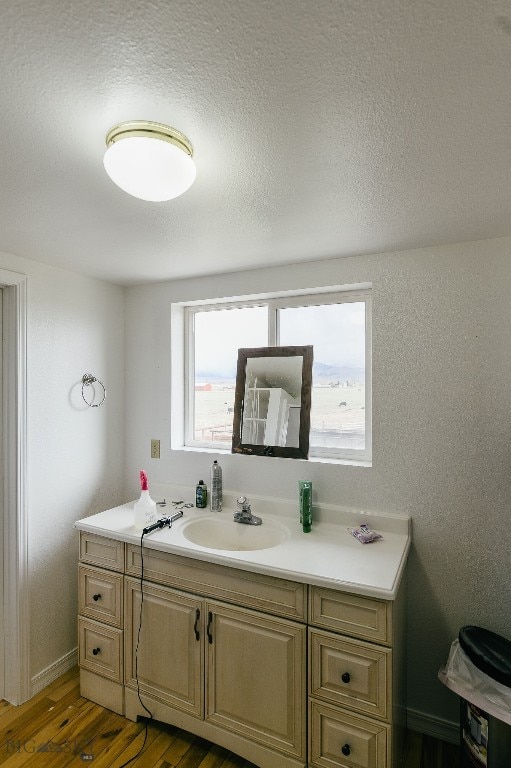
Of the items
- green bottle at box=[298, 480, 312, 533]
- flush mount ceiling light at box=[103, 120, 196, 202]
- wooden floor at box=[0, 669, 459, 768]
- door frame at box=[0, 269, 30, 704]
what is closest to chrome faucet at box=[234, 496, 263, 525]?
green bottle at box=[298, 480, 312, 533]

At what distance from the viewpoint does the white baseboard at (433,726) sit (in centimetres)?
183

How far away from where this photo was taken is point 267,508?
2.22m

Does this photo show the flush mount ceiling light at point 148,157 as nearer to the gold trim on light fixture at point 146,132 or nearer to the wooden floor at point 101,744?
the gold trim on light fixture at point 146,132

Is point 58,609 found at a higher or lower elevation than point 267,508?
lower

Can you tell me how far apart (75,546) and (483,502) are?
2.17 meters

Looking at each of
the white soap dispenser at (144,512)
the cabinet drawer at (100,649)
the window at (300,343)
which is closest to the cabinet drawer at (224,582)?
the white soap dispenser at (144,512)

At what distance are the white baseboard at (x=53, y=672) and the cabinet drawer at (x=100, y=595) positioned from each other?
453 mm

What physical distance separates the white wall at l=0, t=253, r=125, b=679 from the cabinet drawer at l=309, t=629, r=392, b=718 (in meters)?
1.49

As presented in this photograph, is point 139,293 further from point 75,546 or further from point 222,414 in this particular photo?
point 75,546

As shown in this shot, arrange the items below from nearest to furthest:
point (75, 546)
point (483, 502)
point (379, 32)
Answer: point (379, 32) < point (483, 502) < point (75, 546)

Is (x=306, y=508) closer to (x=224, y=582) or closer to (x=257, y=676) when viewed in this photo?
(x=224, y=582)

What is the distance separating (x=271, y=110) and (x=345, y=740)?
2043mm

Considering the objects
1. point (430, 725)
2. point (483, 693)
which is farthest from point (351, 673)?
point (430, 725)

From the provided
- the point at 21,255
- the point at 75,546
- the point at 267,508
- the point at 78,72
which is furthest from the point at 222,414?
the point at 78,72
